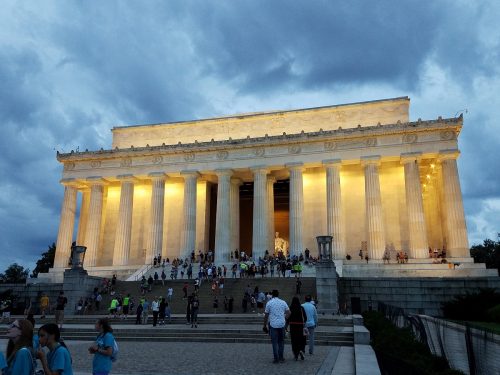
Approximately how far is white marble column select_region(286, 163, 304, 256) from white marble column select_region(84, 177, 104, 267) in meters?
20.1

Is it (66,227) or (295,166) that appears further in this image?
(66,227)

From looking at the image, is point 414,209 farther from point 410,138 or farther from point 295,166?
point 295,166

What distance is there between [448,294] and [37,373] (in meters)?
27.9

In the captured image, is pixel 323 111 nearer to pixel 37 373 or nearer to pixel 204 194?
pixel 204 194

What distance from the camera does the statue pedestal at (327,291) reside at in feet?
88.5

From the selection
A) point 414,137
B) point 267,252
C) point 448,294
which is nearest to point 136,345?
point 448,294

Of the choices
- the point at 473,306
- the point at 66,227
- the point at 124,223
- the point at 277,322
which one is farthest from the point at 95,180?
the point at 277,322

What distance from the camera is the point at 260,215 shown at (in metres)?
44.2

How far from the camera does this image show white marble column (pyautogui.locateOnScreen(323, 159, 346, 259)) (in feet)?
137

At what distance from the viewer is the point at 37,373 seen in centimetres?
514

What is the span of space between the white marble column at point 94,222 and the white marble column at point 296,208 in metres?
20.1

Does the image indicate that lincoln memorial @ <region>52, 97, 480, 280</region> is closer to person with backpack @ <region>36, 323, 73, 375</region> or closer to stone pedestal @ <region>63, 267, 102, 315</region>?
stone pedestal @ <region>63, 267, 102, 315</region>

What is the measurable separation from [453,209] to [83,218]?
3767 centimetres

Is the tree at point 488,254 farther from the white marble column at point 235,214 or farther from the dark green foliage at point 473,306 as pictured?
the dark green foliage at point 473,306
